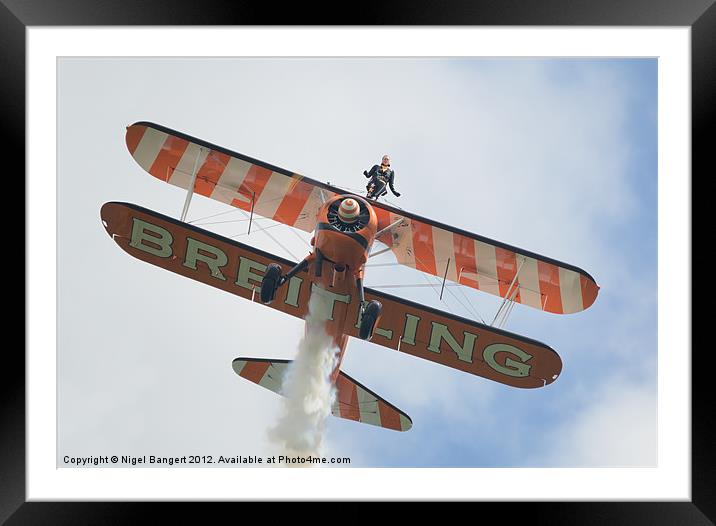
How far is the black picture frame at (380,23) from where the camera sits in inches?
248

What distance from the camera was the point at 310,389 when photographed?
8.75 meters

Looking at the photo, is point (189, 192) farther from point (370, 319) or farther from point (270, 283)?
point (370, 319)

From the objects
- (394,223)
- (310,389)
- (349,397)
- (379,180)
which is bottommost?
(349,397)

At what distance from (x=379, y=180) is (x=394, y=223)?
483mm

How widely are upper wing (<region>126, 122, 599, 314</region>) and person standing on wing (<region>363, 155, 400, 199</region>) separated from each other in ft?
1.07

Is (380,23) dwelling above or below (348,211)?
above

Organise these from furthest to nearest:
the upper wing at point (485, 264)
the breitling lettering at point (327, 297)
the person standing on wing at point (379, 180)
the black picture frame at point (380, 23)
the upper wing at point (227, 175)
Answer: the person standing on wing at point (379, 180) → the upper wing at point (227, 175) → the upper wing at point (485, 264) → the breitling lettering at point (327, 297) → the black picture frame at point (380, 23)

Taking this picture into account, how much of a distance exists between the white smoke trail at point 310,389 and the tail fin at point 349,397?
33.3 inches

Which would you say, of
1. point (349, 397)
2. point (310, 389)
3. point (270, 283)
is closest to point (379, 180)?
point (270, 283)

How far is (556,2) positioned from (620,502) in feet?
10.6

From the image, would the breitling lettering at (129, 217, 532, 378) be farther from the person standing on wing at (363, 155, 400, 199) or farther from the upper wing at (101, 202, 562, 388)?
the person standing on wing at (363, 155, 400, 199)

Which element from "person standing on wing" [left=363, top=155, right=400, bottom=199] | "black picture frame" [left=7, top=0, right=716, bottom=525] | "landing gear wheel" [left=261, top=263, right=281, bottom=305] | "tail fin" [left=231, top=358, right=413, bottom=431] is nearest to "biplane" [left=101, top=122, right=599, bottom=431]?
"landing gear wheel" [left=261, top=263, right=281, bottom=305]

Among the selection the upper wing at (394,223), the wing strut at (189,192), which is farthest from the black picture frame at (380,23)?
the upper wing at (394,223)

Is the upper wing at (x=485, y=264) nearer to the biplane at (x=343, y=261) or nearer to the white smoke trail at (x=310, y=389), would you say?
the biplane at (x=343, y=261)
